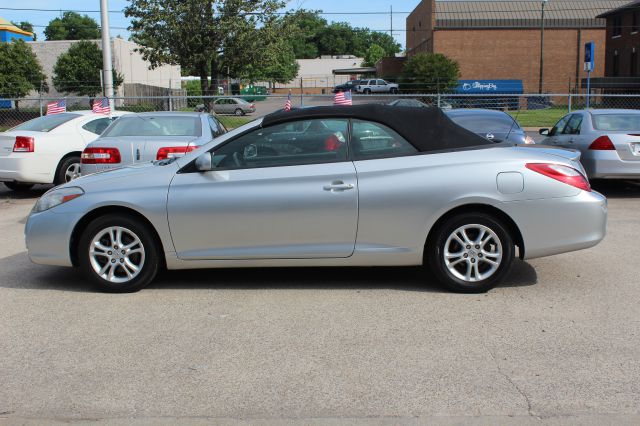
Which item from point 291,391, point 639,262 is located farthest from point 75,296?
point 639,262

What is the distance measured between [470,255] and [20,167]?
350 inches

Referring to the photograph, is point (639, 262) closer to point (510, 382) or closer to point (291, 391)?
point (510, 382)

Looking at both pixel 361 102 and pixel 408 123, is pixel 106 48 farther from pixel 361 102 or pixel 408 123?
pixel 408 123

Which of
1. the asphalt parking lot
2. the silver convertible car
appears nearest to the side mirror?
the silver convertible car

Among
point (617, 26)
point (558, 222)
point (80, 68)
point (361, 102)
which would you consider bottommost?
point (558, 222)

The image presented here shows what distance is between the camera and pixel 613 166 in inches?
446

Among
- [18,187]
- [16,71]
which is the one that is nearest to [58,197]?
[18,187]

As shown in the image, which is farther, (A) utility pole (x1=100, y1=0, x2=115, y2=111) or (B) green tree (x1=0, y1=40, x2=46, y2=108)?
(B) green tree (x1=0, y1=40, x2=46, y2=108)

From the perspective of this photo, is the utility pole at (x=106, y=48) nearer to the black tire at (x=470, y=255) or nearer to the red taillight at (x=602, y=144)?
the red taillight at (x=602, y=144)

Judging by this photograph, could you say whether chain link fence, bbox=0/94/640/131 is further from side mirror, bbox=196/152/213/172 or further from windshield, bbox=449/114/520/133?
side mirror, bbox=196/152/213/172

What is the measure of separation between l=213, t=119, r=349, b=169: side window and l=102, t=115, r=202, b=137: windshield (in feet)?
13.1

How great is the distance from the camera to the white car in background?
12102mm

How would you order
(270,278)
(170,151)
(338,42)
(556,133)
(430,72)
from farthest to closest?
1. (338,42)
2. (430,72)
3. (556,133)
4. (170,151)
5. (270,278)

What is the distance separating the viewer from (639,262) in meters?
7.36
